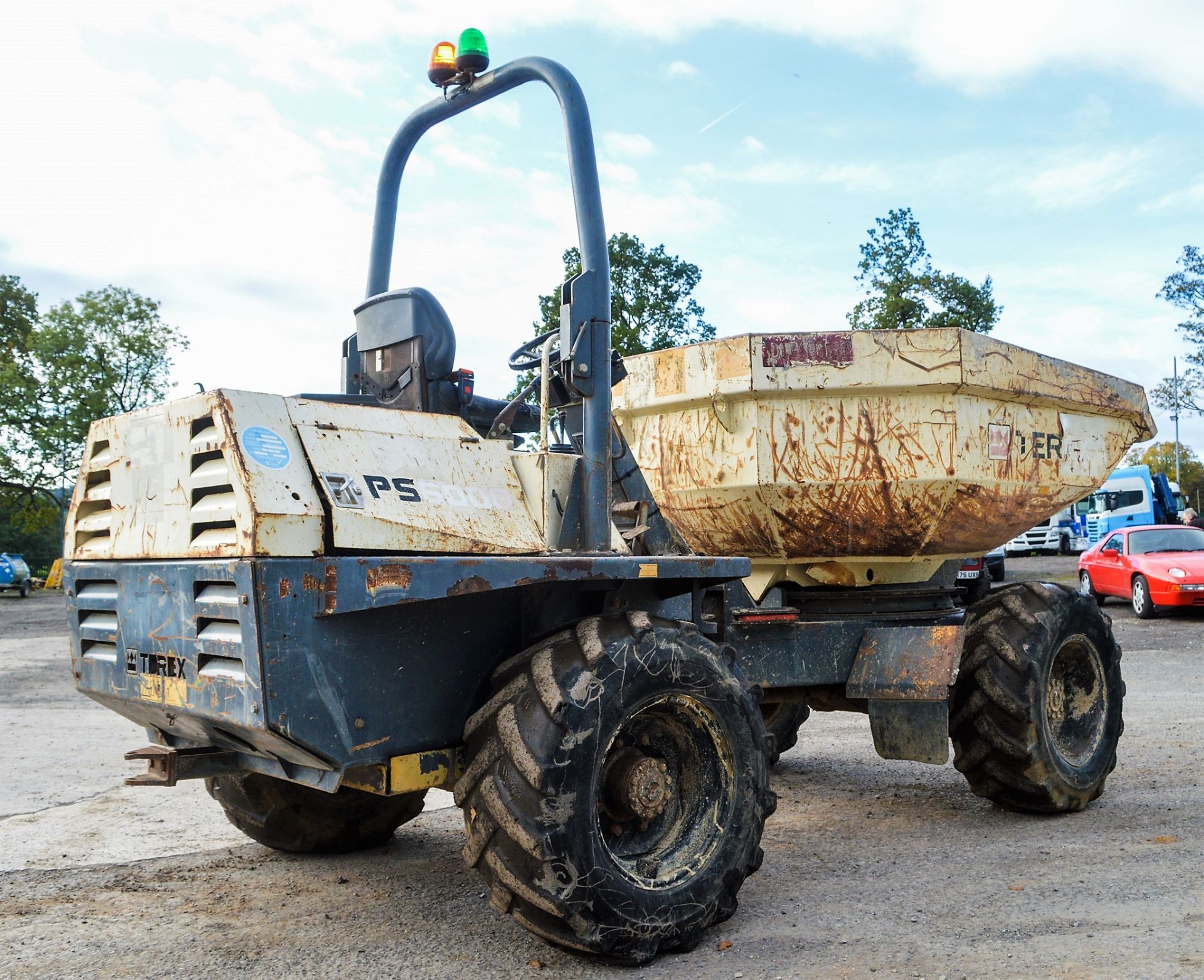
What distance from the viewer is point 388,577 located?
3.40 m

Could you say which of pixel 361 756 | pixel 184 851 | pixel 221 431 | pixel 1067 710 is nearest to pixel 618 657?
pixel 361 756

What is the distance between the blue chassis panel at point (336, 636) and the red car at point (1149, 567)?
13.6 m

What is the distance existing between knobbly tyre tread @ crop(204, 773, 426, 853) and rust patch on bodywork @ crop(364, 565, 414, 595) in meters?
1.76

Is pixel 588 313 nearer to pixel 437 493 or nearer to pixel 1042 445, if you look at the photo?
pixel 437 493

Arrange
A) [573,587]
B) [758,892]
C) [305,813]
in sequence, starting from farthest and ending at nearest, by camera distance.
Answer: [305,813] < [758,892] < [573,587]

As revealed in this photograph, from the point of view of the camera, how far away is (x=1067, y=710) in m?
6.18

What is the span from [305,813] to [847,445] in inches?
→ 118

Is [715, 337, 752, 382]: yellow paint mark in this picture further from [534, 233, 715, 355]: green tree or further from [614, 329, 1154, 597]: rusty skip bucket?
[534, 233, 715, 355]: green tree

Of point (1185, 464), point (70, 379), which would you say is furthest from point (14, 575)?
point (1185, 464)

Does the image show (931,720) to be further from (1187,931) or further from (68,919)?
(68,919)

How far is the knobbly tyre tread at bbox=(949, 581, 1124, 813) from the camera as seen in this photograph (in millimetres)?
5621

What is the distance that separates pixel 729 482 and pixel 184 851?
3155mm

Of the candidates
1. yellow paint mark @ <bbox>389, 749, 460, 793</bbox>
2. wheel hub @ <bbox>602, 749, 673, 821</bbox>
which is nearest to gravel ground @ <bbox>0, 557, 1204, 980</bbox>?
wheel hub @ <bbox>602, 749, 673, 821</bbox>

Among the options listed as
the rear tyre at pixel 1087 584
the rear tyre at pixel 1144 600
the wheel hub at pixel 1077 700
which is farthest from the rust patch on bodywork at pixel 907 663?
the rear tyre at pixel 1087 584
